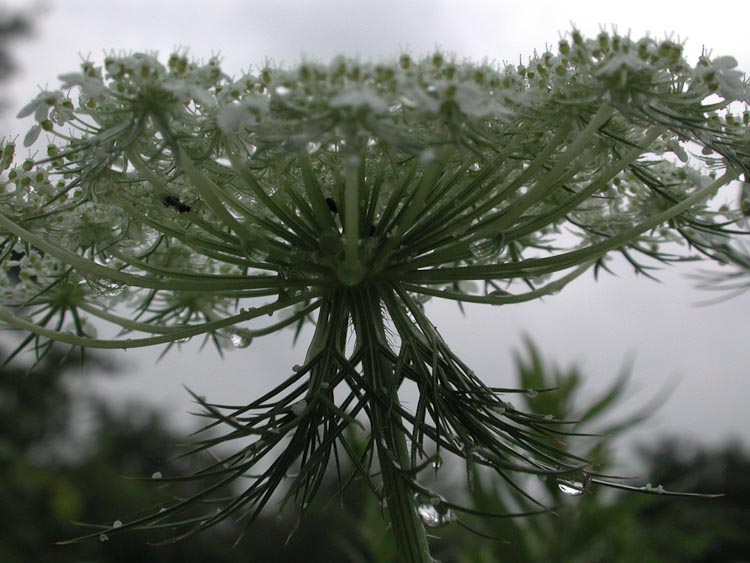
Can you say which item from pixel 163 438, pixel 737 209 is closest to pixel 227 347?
pixel 737 209

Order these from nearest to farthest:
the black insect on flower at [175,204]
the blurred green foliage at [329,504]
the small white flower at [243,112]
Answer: the small white flower at [243,112] → the black insect on flower at [175,204] → the blurred green foliage at [329,504]

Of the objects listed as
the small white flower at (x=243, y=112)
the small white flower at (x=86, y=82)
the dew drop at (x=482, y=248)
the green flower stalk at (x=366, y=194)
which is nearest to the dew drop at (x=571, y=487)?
the green flower stalk at (x=366, y=194)

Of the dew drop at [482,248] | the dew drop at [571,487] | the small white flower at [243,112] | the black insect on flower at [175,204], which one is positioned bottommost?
the dew drop at [571,487]

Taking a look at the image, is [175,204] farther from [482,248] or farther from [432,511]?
[432,511]

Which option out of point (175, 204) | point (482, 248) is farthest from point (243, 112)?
point (482, 248)

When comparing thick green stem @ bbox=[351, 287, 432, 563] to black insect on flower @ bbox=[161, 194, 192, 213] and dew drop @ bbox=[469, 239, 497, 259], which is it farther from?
black insect on flower @ bbox=[161, 194, 192, 213]

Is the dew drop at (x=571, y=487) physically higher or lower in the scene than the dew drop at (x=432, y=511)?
higher

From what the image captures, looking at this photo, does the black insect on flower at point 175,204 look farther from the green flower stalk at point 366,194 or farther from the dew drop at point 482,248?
the dew drop at point 482,248

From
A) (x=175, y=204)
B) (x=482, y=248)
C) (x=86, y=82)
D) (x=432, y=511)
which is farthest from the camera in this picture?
(x=175, y=204)
